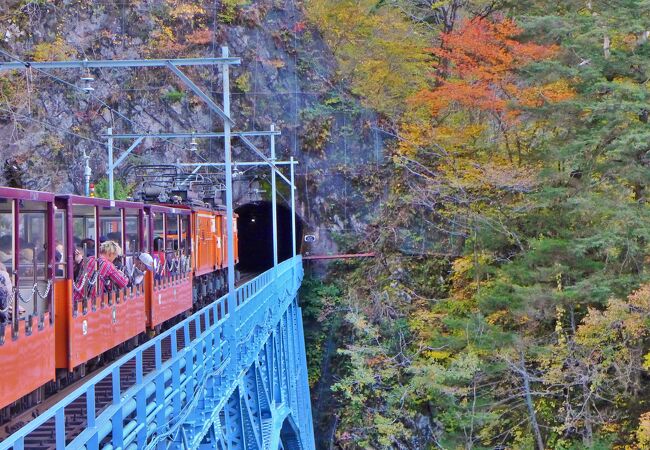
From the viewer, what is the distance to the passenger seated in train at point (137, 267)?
13141 millimetres

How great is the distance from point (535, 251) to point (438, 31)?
15.1 metres

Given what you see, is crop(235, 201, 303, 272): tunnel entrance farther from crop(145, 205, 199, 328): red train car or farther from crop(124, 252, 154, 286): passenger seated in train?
crop(124, 252, 154, 286): passenger seated in train

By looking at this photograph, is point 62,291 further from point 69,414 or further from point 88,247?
point 69,414

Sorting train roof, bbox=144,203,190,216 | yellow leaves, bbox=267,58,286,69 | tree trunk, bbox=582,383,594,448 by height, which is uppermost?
yellow leaves, bbox=267,58,286,69

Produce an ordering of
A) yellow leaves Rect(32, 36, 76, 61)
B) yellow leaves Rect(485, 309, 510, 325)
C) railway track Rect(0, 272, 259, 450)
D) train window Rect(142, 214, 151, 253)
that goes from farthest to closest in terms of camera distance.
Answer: yellow leaves Rect(32, 36, 76, 61) → yellow leaves Rect(485, 309, 510, 325) → train window Rect(142, 214, 151, 253) → railway track Rect(0, 272, 259, 450)

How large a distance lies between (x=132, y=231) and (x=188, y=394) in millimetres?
5752

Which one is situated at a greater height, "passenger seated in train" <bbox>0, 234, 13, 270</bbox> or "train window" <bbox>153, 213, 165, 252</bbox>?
"train window" <bbox>153, 213, 165, 252</bbox>

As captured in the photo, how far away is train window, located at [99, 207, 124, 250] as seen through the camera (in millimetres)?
12258

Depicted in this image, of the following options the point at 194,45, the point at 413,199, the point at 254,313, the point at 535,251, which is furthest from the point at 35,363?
the point at 194,45

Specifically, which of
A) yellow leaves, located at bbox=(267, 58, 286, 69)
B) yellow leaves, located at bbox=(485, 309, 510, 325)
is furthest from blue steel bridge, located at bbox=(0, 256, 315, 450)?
yellow leaves, located at bbox=(267, 58, 286, 69)

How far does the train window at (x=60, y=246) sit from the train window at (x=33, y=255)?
314mm

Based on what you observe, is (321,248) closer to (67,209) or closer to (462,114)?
(462,114)

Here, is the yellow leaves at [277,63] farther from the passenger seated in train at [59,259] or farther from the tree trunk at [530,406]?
the passenger seated in train at [59,259]

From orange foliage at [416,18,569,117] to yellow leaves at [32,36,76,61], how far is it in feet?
56.8
